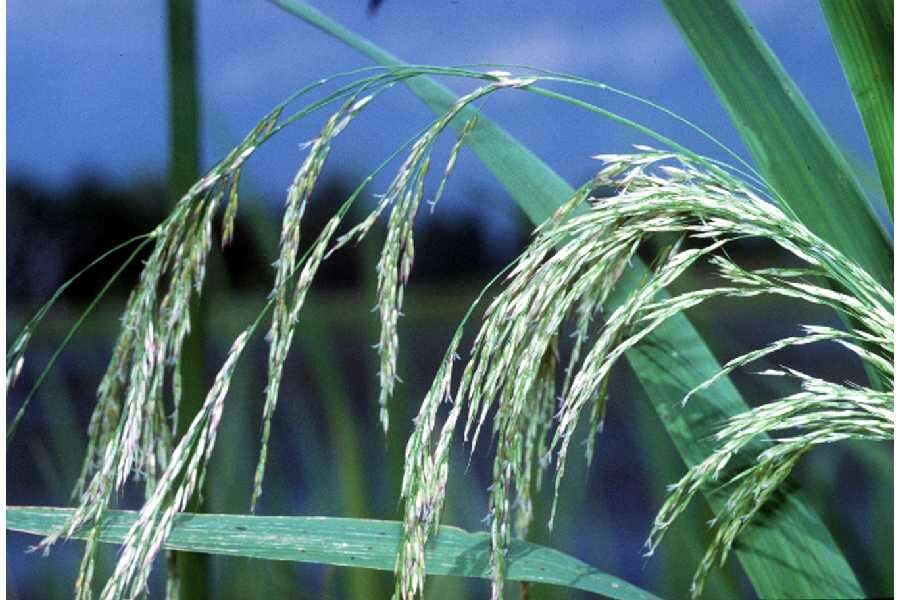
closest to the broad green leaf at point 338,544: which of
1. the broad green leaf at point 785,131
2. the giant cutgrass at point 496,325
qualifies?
the giant cutgrass at point 496,325

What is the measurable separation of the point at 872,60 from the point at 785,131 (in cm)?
11

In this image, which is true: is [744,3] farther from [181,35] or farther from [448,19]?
[181,35]

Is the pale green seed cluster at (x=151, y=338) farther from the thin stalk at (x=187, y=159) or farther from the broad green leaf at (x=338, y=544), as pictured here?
the thin stalk at (x=187, y=159)

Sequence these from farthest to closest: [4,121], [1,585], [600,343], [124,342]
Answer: [4,121] → [1,585] → [124,342] → [600,343]

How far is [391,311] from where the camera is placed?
2.67 ft

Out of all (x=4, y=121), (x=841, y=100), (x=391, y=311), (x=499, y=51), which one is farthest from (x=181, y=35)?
(x=841, y=100)

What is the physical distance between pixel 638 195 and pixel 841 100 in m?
0.56

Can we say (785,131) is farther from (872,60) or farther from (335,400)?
(335,400)

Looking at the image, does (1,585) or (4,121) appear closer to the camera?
(1,585)

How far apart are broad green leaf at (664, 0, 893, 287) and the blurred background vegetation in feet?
0.80

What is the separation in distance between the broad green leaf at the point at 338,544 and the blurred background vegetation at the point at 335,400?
0.26m

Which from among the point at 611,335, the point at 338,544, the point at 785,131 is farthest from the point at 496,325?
the point at 785,131

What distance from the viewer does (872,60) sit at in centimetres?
89

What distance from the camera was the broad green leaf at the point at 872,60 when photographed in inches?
34.5
